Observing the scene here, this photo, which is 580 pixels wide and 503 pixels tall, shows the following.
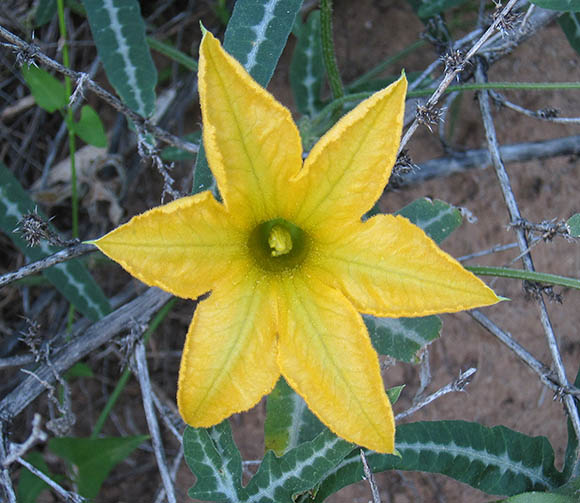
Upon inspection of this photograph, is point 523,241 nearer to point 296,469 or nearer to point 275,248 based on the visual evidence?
point 275,248

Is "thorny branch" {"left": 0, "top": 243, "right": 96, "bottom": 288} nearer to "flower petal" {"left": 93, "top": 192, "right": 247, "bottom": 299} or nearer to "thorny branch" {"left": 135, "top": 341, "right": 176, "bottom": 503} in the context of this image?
"thorny branch" {"left": 135, "top": 341, "right": 176, "bottom": 503}

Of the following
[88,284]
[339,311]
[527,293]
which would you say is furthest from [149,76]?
[527,293]

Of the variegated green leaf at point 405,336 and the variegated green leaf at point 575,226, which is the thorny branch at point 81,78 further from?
the variegated green leaf at point 575,226

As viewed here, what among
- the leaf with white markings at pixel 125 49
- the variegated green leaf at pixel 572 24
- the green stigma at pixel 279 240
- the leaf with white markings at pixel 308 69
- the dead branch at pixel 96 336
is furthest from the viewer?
the leaf with white markings at pixel 308 69

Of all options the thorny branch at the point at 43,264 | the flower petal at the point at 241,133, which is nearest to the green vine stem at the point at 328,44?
the flower petal at the point at 241,133

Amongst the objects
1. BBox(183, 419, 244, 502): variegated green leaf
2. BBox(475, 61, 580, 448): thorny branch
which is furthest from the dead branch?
BBox(475, 61, 580, 448): thorny branch

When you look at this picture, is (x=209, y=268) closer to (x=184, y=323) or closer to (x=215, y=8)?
(x=184, y=323)
